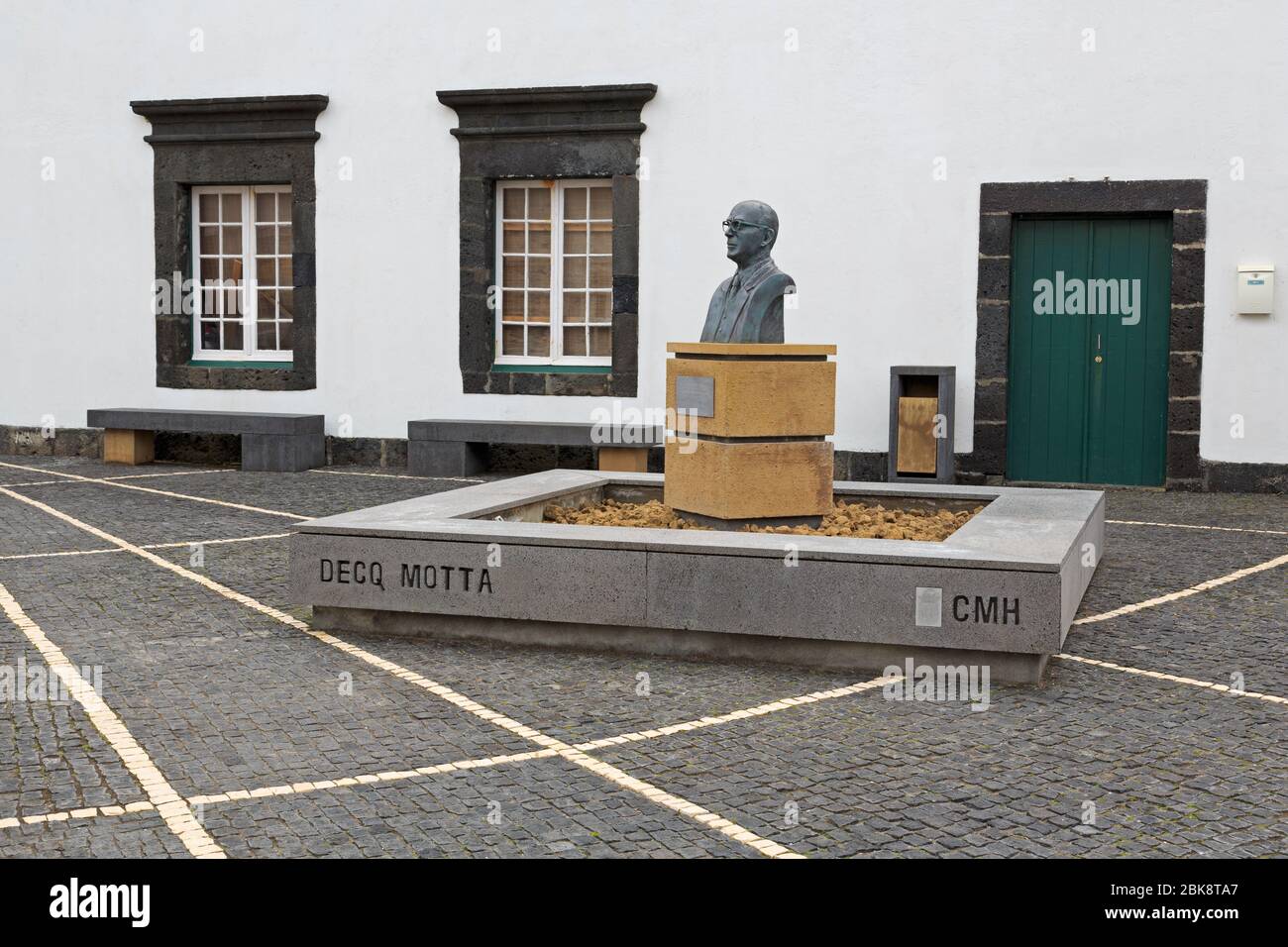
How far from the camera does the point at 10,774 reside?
5.16 metres

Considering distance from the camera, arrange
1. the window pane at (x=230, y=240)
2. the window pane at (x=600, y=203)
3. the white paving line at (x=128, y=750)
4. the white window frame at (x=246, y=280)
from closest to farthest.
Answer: the white paving line at (x=128, y=750), the window pane at (x=600, y=203), the white window frame at (x=246, y=280), the window pane at (x=230, y=240)

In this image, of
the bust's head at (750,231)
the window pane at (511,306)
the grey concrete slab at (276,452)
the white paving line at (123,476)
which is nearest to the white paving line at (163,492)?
the white paving line at (123,476)

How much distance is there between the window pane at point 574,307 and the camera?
1507 cm

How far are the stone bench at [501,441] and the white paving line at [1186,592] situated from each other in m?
5.99

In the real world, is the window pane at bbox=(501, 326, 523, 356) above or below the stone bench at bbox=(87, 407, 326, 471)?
above

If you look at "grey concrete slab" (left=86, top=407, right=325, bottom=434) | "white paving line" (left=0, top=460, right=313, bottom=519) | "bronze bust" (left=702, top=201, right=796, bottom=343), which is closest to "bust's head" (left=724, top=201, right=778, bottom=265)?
"bronze bust" (left=702, top=201, right=796, bottom=343)

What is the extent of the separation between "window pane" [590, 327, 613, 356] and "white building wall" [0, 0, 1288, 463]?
0.52 metres

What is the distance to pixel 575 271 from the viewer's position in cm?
1506

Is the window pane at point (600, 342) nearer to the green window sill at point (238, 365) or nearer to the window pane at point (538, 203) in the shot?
the window pane at point (538, 203)

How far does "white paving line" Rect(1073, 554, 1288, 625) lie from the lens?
7.81 metres

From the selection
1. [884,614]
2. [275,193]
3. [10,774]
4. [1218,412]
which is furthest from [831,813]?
[275,193]

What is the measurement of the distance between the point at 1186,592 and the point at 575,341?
783cm

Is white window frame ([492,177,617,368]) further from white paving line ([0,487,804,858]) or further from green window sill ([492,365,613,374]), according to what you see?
white paving line ([0,487,804,858])

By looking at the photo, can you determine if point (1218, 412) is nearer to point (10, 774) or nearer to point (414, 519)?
point (414, 519)
